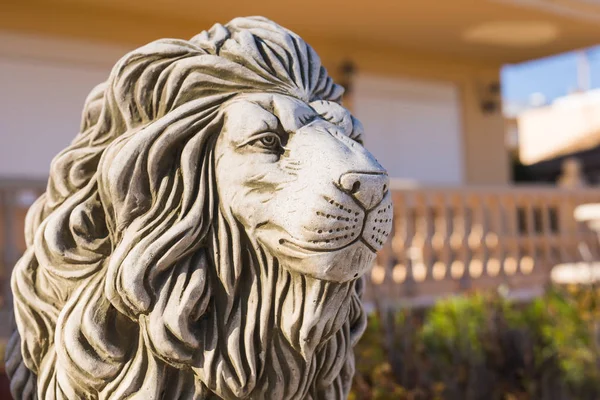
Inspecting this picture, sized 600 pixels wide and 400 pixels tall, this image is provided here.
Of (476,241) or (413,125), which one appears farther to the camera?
(413,125)

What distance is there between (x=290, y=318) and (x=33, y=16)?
611cm

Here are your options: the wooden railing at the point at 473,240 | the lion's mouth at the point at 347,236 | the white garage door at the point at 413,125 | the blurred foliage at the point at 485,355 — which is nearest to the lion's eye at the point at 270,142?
the lion's mouth at the point at 347,236

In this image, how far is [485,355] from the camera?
358 centimetres

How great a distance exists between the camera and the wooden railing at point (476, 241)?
577cm

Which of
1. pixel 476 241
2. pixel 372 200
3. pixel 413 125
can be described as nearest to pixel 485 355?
pixel 372 200

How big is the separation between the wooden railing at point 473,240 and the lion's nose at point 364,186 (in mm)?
4005

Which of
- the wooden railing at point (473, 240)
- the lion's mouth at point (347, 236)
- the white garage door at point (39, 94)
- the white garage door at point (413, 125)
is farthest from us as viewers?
the white garage door at point (413, 125)

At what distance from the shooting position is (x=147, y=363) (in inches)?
46.7

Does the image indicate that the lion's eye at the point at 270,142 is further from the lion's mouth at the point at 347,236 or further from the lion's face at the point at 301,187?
the lion's mouth at the point at 347,236

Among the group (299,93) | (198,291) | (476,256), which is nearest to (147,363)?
(198,291)

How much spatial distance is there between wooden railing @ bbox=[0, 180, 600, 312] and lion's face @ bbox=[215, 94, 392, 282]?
13.1 feet

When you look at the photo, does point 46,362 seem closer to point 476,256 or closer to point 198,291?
point 198,291

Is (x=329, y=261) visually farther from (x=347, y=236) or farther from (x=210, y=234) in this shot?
(x=210, y=234)

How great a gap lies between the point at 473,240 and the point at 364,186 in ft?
17.9
